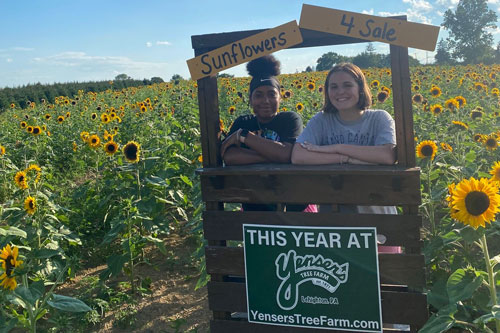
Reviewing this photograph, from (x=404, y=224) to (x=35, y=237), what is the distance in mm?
2756

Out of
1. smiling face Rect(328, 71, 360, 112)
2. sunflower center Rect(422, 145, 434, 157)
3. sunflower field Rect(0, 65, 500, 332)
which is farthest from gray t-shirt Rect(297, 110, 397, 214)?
sunflower center Rect(422, 145, 434, 157)

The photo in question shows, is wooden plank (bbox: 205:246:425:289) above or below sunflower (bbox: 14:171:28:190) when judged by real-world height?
below

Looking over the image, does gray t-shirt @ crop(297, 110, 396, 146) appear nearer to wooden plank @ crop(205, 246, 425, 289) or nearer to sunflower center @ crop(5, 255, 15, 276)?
wooden plank @ crop(205, 246, 425, 289)

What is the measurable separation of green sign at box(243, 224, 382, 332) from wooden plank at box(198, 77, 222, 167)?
446 millimetres

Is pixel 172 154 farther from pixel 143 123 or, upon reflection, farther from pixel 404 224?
pixel 404 224

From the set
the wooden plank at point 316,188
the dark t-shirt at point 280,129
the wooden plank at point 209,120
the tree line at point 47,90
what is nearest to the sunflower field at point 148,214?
the wooden plank at point 316,188

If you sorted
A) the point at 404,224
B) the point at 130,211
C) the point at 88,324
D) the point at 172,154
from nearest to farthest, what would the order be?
the point at 404,224 → the point at 88,324 → the point at 130,211 → the point at 172,154

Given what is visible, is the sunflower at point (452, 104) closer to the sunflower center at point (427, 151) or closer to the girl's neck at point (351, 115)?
the sunflower center at point (427, 151)

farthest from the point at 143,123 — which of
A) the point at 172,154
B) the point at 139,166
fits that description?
the point at 139,166

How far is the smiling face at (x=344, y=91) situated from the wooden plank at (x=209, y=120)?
0.67 metres

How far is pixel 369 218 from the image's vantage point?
2168 mm

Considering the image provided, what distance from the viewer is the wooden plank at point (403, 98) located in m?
2.11

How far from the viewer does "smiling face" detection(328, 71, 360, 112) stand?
2627 millimetres

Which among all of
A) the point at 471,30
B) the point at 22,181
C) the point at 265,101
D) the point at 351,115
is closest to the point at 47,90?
the point at 22,181
